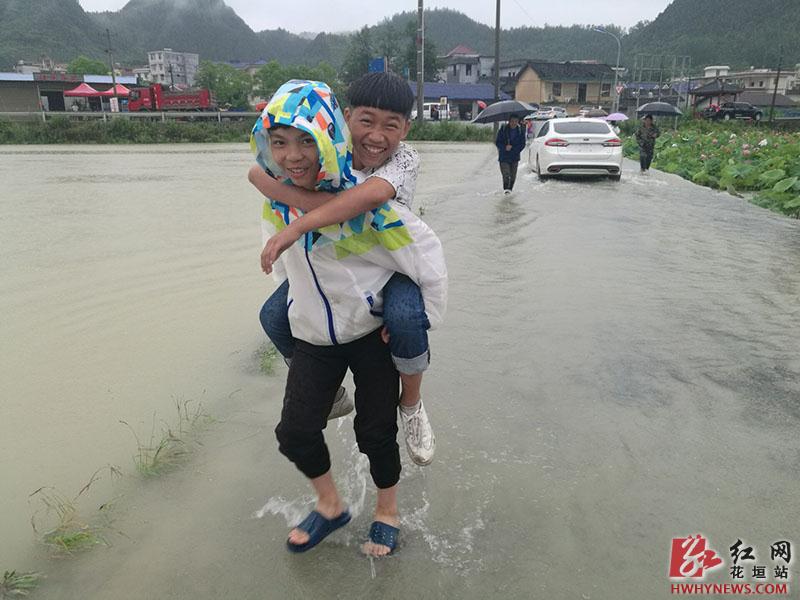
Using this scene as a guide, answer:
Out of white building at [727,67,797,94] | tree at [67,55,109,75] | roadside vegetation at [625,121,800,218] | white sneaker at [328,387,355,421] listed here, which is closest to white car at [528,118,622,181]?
roadside vegetation at [625,121,800,218]

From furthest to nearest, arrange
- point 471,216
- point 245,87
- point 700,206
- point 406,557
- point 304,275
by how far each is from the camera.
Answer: point 245,87
point 700,206
point 471,216
point 406,557
point 304,275

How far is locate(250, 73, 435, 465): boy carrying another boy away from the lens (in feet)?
6.57

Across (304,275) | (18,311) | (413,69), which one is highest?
(413,69)

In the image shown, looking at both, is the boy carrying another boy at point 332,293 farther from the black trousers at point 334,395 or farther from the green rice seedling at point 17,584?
the green rice seedling at point 17,584

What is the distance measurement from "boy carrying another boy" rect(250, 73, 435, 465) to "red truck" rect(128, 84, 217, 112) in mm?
47679

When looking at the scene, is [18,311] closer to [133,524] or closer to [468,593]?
[133,524]

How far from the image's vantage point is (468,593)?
7.43 feet

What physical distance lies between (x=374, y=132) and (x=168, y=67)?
139 metres

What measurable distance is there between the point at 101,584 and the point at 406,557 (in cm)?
109

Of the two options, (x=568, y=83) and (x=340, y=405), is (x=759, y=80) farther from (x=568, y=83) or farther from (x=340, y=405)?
(x=340, y=405)

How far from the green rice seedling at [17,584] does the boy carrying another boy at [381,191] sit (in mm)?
1434

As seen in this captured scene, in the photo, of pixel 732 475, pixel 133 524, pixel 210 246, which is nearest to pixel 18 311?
pixel 210 246

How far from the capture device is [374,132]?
7.06 ft

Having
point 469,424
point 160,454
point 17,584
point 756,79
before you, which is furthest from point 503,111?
point 756,79
